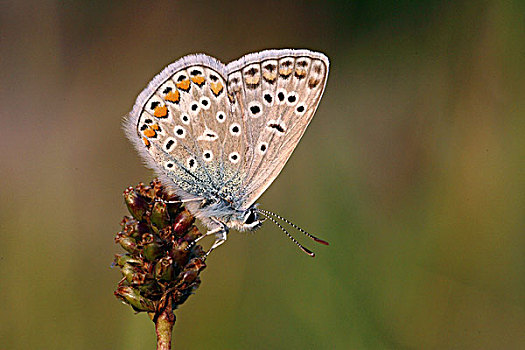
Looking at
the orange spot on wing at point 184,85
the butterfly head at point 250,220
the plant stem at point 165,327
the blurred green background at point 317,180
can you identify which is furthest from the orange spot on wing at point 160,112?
the plant stem at point 165,327

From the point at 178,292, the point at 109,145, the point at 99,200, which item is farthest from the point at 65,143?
the point at 178,292

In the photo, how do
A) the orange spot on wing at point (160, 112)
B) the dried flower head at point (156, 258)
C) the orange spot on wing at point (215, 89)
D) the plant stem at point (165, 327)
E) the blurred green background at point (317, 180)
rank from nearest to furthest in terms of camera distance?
the plant stem at point (165, 327) < the dried flower head at point (156, 258) < the orange spot on wing at point (160, 112) < the orange spot on wing at point (215, 89) < the blurred green background at point (317, 180)

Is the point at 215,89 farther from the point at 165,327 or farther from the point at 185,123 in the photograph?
the point at 165,327

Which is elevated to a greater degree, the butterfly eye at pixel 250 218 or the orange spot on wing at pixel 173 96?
the orange spot on wing at pixel 173 96

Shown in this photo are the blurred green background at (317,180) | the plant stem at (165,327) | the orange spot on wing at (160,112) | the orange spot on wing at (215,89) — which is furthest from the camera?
the blurred green background at (317,180)

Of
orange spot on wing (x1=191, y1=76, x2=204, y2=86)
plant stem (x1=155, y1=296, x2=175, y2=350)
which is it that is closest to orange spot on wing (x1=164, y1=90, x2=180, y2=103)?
orange spot on wing (x1=191, y1=76, x2=204, y2=86)

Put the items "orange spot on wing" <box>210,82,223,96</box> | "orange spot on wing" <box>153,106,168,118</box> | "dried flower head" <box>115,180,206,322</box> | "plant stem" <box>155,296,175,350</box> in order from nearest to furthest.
→ "plant stem" <box>155,296,175,350</box> < "dried flower head" <box>115,180,206,322</box> < "orange spot on wing" <box>153,106,168,118</box> < "orange spot on wing" <box>210,82,223,96</box>

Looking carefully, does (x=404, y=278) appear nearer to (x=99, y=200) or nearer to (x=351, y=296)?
(x=351, y=296)

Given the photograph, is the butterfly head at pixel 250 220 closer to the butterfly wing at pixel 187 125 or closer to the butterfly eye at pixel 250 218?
the butterfly eye at pixel 250 218

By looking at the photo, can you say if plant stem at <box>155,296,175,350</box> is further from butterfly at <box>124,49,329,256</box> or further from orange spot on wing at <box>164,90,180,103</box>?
orange spot on wing at <box>164,90,180,103</box>
